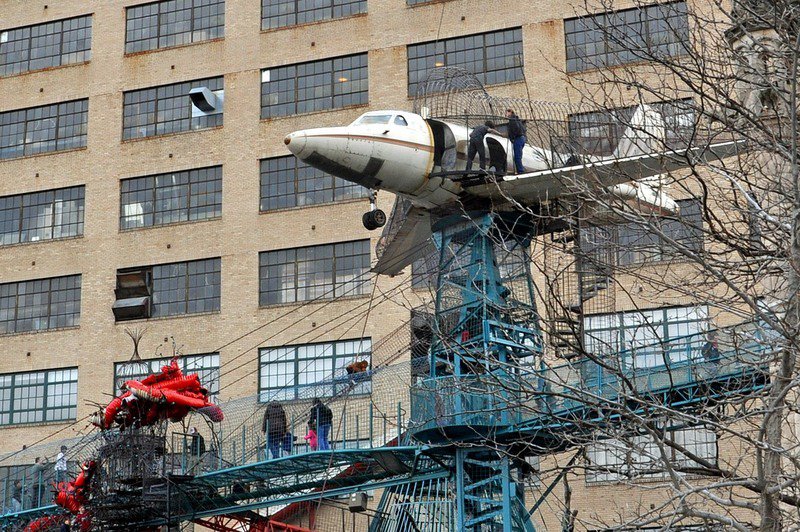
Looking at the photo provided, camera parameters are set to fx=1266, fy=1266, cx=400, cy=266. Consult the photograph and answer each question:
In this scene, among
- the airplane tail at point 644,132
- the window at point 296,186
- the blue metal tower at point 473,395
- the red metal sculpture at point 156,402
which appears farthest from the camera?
the window at point 296,186

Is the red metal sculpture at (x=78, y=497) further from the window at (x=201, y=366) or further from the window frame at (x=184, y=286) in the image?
the window frame at (x=184, y=286)


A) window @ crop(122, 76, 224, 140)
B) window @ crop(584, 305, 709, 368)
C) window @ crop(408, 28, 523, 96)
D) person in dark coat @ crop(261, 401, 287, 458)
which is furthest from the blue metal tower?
window @ crop(122, 76, 224, 140)

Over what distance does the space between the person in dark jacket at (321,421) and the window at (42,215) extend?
24883 millimetres

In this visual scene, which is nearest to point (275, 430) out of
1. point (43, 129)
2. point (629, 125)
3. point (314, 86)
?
point (314, 86)

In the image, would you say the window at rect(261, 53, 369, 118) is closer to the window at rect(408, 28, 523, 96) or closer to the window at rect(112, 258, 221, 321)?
the window at rect(408, 28, 523, 96)

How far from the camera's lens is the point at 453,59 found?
52.1 meters

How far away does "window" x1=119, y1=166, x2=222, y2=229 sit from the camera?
55.0 meters

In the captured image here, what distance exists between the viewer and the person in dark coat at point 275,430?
35.9 metres

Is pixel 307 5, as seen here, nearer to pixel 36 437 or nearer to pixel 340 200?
pixel 340 200

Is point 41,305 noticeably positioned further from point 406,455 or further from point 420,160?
point 420,160

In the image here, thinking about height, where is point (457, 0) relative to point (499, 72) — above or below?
above

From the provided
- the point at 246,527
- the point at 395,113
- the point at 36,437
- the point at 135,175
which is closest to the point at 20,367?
the point at 36,437

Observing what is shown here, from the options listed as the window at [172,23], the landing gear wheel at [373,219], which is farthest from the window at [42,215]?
the landing gear wheel at [373,219]

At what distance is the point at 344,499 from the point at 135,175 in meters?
21.0
